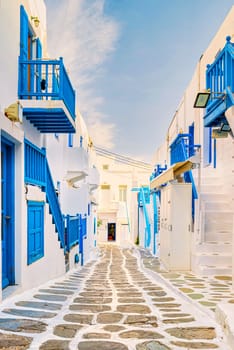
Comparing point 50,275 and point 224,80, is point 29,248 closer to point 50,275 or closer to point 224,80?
point 50,275

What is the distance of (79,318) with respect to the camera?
442cm

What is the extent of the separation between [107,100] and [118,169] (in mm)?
15097

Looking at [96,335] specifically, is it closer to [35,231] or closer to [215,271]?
[35,231]

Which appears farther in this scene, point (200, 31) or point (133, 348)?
point (200, 31)

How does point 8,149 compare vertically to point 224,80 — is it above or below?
below

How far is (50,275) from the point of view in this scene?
843cm

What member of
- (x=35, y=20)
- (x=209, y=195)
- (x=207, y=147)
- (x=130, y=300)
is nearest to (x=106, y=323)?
(x=130, y=300)

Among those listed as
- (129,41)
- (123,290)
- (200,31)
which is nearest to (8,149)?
(123,290)

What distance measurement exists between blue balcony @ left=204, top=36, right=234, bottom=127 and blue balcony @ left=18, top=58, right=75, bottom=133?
275 cm

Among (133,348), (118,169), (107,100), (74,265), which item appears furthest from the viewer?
(118,169)

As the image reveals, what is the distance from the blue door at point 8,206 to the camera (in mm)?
5734

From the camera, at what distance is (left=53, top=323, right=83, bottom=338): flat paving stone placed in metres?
3.74

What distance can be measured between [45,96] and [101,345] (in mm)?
4735

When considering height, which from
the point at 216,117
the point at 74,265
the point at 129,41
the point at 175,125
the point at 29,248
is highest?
the point at 129,41
